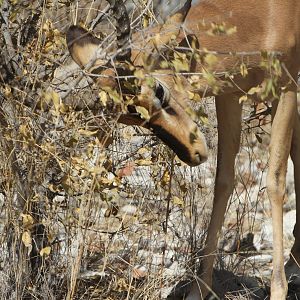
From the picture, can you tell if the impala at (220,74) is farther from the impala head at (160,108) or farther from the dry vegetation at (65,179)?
the dry vegetation at (65,179)

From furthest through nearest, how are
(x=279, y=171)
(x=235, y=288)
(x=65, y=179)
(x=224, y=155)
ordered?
(x=224, y=155), (x=235, y=288), (x=279, y=171), (x=65, y=179)

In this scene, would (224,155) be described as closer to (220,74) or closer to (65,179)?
(220,74)

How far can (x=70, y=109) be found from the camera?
15.4ft

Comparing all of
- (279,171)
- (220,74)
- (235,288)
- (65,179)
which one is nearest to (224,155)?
(279,171)

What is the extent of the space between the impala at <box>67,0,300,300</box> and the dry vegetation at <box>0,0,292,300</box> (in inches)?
6.1

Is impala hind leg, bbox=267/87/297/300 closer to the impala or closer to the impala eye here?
the impala

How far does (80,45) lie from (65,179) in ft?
2.25

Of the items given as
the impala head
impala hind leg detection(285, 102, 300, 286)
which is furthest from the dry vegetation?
impala hind leg detection(285, 102, 300, 286)

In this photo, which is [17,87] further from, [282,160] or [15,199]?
[282,160]

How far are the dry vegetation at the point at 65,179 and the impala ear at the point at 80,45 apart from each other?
78 millimetres

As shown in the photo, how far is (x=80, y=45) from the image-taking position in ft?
15.7

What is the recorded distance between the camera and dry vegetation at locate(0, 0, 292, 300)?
4793 mm

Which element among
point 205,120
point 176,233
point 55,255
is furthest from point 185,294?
point 205,120

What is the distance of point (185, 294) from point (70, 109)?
1852mm
